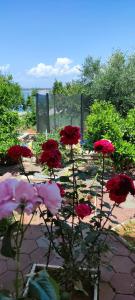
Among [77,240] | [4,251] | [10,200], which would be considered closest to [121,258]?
[77,240]

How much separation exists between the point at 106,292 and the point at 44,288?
1.78m

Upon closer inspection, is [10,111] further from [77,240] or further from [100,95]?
[77,240]

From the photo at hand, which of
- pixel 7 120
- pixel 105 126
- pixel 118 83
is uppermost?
pixel 118 83

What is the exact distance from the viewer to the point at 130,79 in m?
10.3

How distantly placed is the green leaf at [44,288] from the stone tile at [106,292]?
5.42ft

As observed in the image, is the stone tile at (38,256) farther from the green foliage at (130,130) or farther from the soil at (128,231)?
the green foliage at (130,130)

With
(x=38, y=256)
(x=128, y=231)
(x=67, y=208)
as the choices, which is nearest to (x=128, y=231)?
(x=128, y=231)

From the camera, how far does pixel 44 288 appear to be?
121cm

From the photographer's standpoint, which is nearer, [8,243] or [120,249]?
[8,243]

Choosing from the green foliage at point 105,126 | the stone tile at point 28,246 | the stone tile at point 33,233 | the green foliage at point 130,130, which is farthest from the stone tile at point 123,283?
the green foliage at point 130,130

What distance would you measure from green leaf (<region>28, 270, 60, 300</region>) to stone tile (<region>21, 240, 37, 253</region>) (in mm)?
2323

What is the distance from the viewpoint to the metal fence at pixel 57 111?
1008 centimetres

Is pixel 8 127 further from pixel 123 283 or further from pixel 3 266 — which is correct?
pixel 123 283

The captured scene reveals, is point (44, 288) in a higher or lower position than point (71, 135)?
lower
